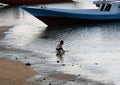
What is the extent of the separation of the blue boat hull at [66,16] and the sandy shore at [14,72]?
1699 cm

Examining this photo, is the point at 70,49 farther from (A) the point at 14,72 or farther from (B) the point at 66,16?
(B) the point at 66,16

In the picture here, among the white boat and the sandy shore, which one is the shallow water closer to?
the sandy shore

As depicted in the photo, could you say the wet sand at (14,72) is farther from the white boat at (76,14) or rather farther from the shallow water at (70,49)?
the white boat at (76,14)

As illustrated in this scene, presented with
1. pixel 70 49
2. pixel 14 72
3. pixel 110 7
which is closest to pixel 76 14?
pixel 110 7

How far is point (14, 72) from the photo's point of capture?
73.3 ft

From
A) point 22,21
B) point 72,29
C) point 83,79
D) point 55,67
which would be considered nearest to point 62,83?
point 83,79

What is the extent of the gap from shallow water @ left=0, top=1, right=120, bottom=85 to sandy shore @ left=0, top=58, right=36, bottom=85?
53cm

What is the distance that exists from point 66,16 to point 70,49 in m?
13.7

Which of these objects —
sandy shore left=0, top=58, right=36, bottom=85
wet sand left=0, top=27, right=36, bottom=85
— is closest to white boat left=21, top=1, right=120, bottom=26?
wet sand left=0, top=27, right=36, bottom=85

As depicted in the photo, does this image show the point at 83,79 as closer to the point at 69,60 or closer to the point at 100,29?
the point at 69,60

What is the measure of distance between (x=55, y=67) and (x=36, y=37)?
1248cm

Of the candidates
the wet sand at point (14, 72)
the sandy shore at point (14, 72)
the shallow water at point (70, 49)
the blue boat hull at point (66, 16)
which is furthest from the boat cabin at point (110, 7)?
the sandy shore at point (14, 72)

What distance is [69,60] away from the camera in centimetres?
2612

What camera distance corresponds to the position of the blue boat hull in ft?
137
